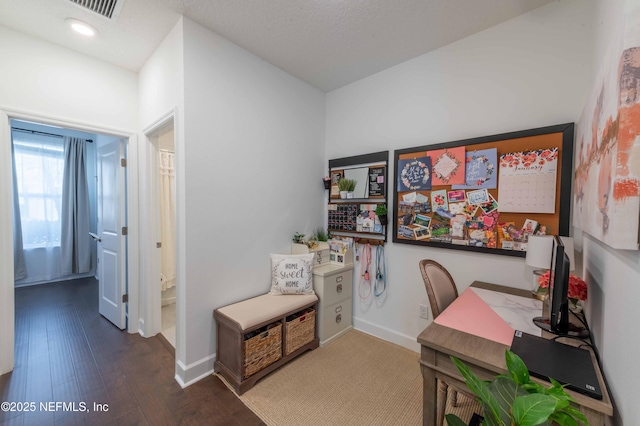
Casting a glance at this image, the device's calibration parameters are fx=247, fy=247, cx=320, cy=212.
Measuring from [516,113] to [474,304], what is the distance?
1.42m

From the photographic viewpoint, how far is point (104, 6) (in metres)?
1.72

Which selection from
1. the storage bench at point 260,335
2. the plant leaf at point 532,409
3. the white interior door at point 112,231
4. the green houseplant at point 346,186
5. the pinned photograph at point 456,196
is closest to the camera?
the plant leaf at point 532,409

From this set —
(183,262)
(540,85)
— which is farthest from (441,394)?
(540,85)

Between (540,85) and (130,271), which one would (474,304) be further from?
(130,271)

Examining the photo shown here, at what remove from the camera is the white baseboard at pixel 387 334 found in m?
2.30

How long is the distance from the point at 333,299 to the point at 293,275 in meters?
0.51

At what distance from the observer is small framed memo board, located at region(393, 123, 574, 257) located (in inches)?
65.1

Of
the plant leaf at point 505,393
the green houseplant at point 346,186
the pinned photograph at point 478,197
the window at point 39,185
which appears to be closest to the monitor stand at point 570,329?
the plant leaf at point 505,393

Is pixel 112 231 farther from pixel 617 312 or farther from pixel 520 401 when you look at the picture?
pixel 617 312

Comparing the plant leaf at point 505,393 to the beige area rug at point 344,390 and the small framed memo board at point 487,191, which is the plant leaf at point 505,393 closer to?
the beige area rug at point 344,390

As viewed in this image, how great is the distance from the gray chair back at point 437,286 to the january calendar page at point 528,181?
692mm

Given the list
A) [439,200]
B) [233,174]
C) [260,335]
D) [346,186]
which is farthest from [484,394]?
[346,186]

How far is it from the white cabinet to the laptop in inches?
60.6

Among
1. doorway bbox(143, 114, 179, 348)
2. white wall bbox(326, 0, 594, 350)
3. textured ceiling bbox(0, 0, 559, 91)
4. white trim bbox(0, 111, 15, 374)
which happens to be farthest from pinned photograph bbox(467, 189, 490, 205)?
white trim bbox(0, 111, 15, 374)
